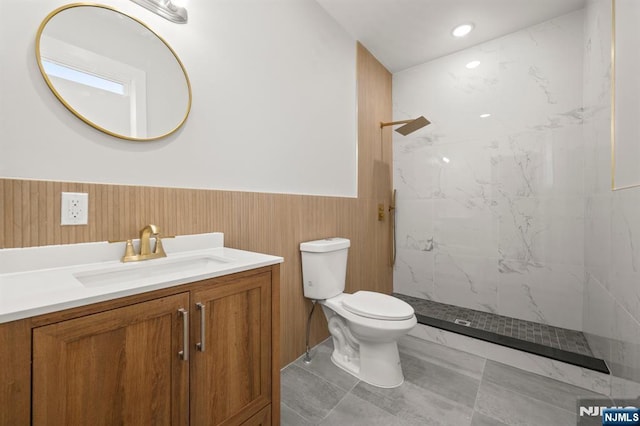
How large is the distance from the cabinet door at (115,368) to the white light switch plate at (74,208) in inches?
18.7

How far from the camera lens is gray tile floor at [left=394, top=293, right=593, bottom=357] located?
183 cm

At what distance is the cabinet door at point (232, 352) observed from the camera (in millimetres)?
829

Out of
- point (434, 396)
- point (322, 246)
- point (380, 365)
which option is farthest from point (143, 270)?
point (434, 396)

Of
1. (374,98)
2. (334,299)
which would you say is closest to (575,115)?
(374,98)

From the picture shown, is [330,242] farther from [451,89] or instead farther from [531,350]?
[451,89]

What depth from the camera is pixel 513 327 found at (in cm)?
208

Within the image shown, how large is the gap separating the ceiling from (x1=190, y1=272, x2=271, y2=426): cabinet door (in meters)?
2.10

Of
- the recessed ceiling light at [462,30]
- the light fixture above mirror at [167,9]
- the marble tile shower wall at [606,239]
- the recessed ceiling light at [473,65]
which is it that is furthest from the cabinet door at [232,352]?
the recessed ceiling light at [473,65]

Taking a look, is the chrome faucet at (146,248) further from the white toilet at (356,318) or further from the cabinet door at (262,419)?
the white toilet at (356,318)

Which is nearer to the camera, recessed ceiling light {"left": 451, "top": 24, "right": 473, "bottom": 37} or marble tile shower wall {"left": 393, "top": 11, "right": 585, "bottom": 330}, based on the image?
marble tile shower wall {"left": 393, "top": 11, "right": 585, "bottom": 330}

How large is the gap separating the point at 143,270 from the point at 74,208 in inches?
12.1

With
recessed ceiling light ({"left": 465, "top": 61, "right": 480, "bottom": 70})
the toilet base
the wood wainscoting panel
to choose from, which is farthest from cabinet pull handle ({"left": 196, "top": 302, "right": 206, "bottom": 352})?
recessed ceiling light ({"left": 465, "top": 61, "right": 480, "bottom": 70})

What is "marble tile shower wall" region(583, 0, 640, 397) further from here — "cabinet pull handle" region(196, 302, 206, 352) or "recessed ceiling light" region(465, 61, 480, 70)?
"cabinet pull handle" region(196, 302, 206, 352)

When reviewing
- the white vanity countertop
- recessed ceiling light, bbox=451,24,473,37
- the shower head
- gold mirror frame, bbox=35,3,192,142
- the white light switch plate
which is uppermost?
recessed ceiling light, bbox=451,24,473,37
